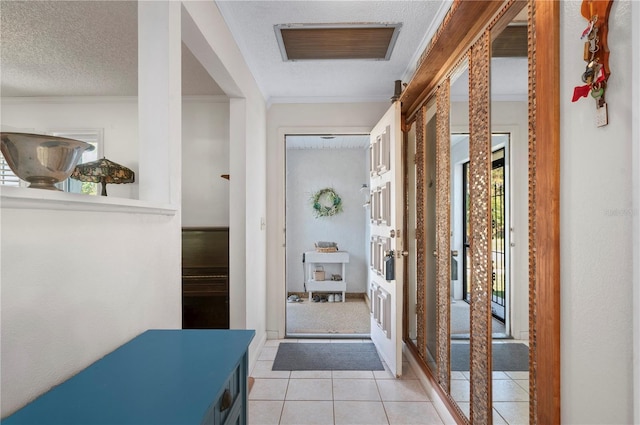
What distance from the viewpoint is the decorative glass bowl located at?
78cm

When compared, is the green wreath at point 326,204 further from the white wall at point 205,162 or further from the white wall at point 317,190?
the white wall at point 205,162

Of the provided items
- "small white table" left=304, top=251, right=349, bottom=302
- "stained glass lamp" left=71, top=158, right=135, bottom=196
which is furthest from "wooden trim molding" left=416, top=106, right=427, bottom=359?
"small white table" left=304, top=251, right=349, bottom=302

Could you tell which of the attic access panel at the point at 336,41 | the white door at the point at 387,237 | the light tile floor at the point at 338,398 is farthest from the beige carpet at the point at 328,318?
the attic access panel at the point at 336,41

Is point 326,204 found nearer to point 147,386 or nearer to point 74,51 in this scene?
point 74,51

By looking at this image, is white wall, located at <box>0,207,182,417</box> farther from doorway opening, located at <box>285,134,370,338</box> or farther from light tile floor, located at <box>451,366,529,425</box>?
doorway opening, located at <box>285,134,370,338</box>

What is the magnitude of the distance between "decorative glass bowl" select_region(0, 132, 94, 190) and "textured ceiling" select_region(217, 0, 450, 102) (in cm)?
160

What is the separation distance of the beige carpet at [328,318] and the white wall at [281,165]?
1.62 feet

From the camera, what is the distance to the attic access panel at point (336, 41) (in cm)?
229

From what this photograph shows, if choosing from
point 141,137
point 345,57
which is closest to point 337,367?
point 141,137

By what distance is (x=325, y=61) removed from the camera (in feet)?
9.06

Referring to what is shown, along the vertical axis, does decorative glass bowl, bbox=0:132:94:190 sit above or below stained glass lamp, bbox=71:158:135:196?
below

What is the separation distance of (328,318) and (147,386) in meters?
3.78

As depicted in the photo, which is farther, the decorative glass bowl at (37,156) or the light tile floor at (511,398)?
the light tile floor at (511,398)

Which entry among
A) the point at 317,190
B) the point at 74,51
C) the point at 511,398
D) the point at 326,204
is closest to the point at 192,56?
the point at 74,51
